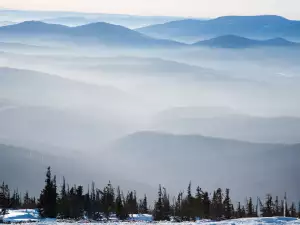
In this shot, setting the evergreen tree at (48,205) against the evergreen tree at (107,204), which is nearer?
the evergreen tree at (48,205)

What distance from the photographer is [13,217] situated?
64125 millimetres

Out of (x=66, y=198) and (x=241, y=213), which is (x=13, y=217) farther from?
(x=241, y=213)

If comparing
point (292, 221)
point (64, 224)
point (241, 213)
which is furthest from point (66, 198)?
point (241, 213)

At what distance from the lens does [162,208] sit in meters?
72.7

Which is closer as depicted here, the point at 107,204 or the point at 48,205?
the point at 48,205

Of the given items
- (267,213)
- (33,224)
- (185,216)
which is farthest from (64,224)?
(267,213)

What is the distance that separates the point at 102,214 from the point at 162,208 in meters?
6.28

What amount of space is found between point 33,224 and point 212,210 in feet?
101

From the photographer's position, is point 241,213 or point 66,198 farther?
point 241,213

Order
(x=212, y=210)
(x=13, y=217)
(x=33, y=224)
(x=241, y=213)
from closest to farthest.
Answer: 1. (x=33, y=224)
2. (x=13, y=217)
3. (x=212, y=210)
4. (x=241, y=213)

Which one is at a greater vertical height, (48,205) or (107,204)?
(107,204)

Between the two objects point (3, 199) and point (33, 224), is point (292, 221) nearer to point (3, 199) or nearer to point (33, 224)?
point (33, 224)

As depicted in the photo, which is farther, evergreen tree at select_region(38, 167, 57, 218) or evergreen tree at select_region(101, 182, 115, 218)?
evergreen tree at select_region(101, 182, 115, 218)

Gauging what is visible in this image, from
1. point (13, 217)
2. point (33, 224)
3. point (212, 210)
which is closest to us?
point (33, 224)
